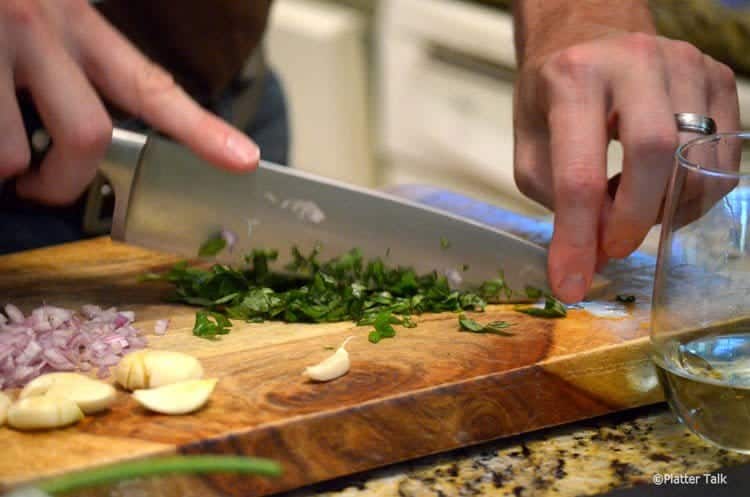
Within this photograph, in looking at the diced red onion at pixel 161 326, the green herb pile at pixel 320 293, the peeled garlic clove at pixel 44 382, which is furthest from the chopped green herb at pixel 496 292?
the peeled garlic clove at pixel 44 382

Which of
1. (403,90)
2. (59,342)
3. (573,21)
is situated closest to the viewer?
(59,342)

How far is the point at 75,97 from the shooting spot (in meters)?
1.04

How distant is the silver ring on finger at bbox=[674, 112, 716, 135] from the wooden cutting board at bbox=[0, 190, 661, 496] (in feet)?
0.59

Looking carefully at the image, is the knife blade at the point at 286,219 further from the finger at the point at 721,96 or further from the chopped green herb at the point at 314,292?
the finger at the point at 721,96

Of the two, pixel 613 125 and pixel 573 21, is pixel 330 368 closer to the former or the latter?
pixel 613 125

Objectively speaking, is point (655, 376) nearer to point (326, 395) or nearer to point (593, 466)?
point (593, 466)

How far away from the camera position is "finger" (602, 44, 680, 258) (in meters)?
1.00

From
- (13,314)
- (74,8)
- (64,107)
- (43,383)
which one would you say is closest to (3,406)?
(43,383)

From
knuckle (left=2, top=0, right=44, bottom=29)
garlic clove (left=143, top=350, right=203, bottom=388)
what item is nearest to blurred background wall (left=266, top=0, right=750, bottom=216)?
knuckle (left=2, top=0, right=44, bottom=29)

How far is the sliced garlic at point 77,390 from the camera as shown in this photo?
84 centimetres

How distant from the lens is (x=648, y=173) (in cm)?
101

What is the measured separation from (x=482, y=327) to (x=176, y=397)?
302 mm

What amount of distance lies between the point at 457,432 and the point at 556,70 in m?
0.37

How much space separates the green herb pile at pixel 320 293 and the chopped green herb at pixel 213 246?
0.02 meters
